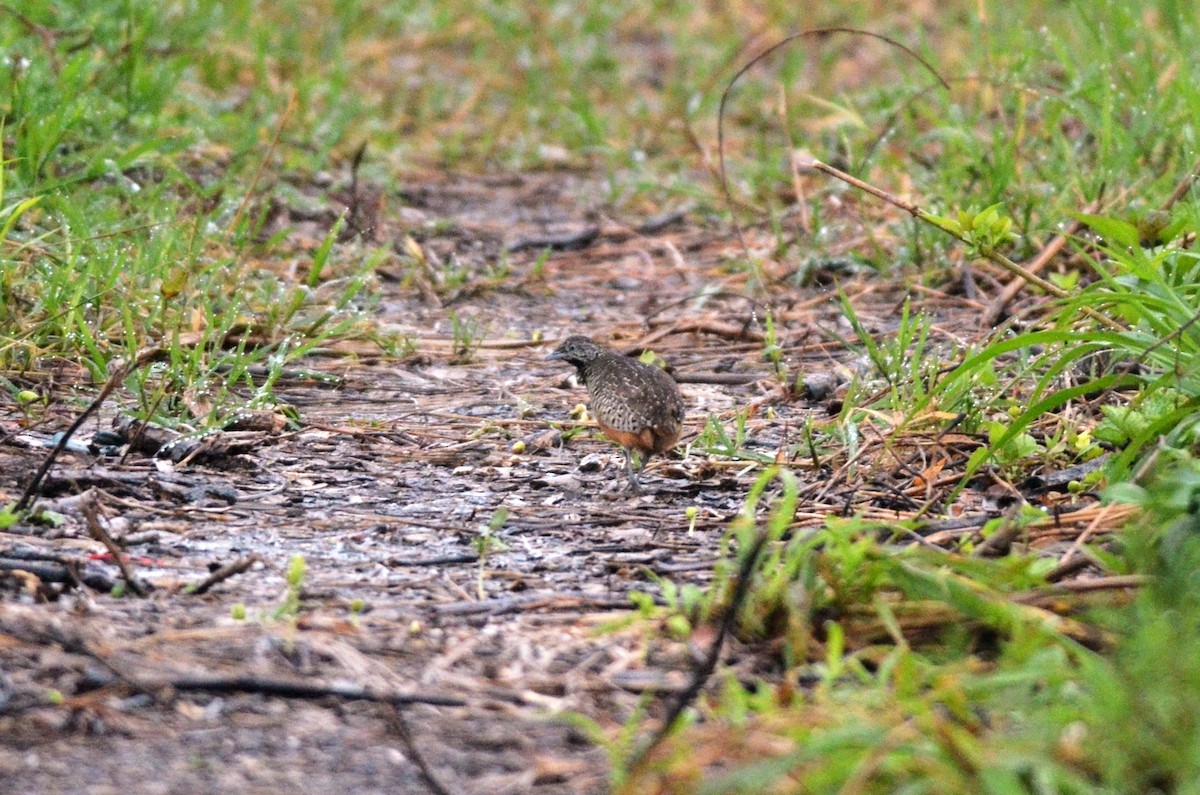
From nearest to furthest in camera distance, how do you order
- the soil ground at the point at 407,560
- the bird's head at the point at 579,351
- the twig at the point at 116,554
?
the soil ground at the point at 407,560
the twig at the point at 116,554
the bird's head at the point at 579,351

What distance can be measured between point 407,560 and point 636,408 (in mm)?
994

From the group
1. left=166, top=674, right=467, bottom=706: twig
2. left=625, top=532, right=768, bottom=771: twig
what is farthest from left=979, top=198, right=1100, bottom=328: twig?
left=166, top=674, right=467, bottom=706: twig

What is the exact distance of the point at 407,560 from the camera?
4012mm

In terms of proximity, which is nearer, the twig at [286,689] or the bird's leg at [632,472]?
the twig at [286,689]

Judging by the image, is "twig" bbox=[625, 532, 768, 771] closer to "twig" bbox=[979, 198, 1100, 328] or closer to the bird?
the bird

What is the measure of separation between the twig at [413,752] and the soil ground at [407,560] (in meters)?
0.02

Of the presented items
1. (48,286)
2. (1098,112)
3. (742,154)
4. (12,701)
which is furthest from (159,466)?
(742,154)

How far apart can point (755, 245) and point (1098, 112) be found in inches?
69.5

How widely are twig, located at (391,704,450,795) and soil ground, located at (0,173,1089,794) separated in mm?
22

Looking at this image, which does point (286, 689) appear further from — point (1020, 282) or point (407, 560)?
point (1020, 282)

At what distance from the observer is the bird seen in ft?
15.4

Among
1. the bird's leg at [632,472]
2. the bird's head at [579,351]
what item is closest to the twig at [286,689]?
the bird's leg at [632,472]

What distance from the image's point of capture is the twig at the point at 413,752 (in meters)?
2.79

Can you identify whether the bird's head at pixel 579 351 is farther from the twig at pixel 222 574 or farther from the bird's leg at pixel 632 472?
the twig at pixel 222 574
